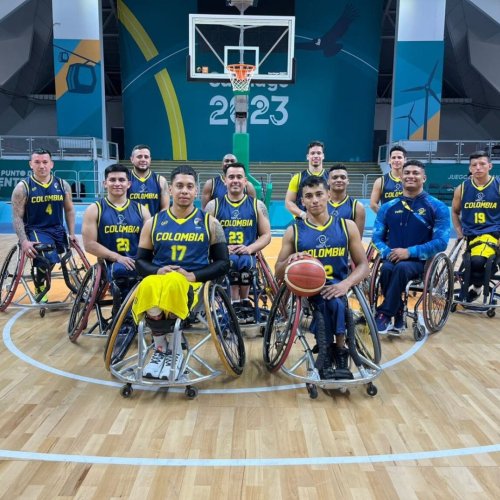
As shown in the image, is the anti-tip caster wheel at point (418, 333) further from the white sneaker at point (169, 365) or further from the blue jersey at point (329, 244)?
the white sneaker at point (169, 365)

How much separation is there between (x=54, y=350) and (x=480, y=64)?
61.0ft

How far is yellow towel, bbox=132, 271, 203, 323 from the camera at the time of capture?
2793 millimetres

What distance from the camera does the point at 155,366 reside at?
3.08 metres

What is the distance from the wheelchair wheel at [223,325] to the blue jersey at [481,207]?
273cm

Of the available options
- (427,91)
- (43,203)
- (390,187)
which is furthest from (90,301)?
(427,91)

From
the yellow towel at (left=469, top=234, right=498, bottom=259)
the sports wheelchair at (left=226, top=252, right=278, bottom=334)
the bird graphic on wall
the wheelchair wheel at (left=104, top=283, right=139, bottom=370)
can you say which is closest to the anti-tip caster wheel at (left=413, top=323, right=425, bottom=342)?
the yellow towel at (left=469, top=234, right=498, bottom=259)

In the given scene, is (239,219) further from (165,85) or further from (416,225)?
(165,85)

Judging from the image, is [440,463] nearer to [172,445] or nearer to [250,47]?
[172,445]

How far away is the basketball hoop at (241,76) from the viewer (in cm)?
951

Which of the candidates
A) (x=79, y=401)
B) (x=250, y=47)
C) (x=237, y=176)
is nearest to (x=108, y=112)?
(x=250, y=47)

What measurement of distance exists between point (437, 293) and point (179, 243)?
2.33 m

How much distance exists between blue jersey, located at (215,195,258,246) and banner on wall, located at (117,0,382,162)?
12.8 m

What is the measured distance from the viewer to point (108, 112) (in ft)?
72.6

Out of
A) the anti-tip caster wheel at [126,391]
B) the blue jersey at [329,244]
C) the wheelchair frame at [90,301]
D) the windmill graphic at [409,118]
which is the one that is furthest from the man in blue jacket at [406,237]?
the windmill graphic at [409,118]
